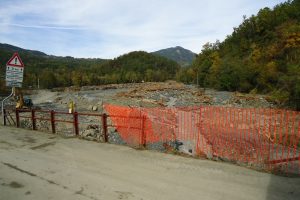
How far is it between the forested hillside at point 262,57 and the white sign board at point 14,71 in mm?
26999

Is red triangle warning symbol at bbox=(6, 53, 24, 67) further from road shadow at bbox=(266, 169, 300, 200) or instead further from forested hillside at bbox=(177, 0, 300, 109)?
forested hillside at bbox=(177, 0, 300, 109)

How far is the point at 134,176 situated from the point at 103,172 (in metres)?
0.79

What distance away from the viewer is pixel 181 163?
27.3 feet

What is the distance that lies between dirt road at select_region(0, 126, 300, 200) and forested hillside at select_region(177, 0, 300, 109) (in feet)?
93.5

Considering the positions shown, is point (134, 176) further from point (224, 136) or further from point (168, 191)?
point (224, 136)

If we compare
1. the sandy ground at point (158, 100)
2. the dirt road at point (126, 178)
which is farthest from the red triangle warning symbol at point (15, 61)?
the sandy ground at point (158, 100)

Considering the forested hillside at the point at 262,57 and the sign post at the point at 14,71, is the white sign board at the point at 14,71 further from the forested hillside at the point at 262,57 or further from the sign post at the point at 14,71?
the forested hillside at the point at 262,57

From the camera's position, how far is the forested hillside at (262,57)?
4730 centimetres

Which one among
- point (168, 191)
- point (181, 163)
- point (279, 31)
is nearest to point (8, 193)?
point (168, 191)

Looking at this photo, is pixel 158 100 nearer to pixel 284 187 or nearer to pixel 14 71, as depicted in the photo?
pixel 14 71

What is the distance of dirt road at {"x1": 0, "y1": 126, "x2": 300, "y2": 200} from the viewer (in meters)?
6.23

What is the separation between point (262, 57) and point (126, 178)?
80.5m

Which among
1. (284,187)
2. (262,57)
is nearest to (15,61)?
(284,187)

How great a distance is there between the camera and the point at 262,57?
8188 cm
